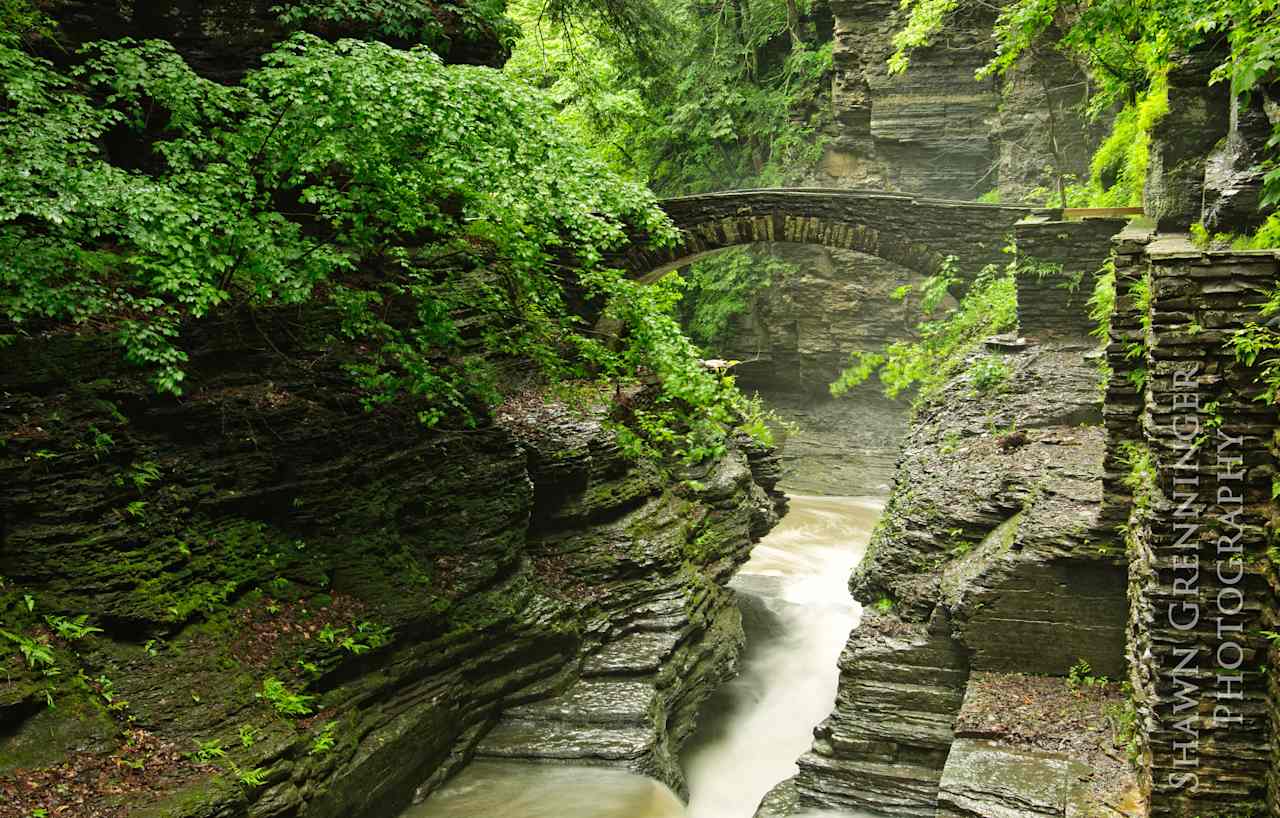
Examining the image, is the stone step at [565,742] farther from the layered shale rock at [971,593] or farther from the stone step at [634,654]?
the layered shale rock at [971,593]

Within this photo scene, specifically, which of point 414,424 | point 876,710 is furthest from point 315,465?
point 876,710

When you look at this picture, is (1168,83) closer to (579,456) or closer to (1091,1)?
(1091,1)

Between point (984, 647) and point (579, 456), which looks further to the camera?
point (579, 456)

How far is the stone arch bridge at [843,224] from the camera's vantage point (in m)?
18.3

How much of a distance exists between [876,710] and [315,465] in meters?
6.25

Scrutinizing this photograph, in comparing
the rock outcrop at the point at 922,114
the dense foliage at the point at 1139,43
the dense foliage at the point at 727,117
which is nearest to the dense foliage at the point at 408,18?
the dense foliage at the point at 1139,43

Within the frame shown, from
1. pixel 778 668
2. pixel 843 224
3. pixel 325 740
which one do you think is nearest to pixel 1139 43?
pixel 843 224

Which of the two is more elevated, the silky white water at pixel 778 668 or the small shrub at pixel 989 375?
the small shrub at pixel 989 375

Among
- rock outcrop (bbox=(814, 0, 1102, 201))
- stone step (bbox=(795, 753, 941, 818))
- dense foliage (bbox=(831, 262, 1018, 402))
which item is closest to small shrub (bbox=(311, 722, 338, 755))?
stone step (bbox=(795, 753, 941, 818))

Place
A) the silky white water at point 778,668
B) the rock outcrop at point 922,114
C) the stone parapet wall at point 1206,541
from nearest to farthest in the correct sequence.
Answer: the stone parapet wall at point 1206,541 → the silky white water at point 778,668 → the rock outcrop at point 922,114

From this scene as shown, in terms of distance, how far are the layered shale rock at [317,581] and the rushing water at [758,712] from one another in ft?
1.33

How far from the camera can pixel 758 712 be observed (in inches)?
536

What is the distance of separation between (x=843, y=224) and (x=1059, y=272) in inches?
226

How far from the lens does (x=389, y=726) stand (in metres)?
9.25
